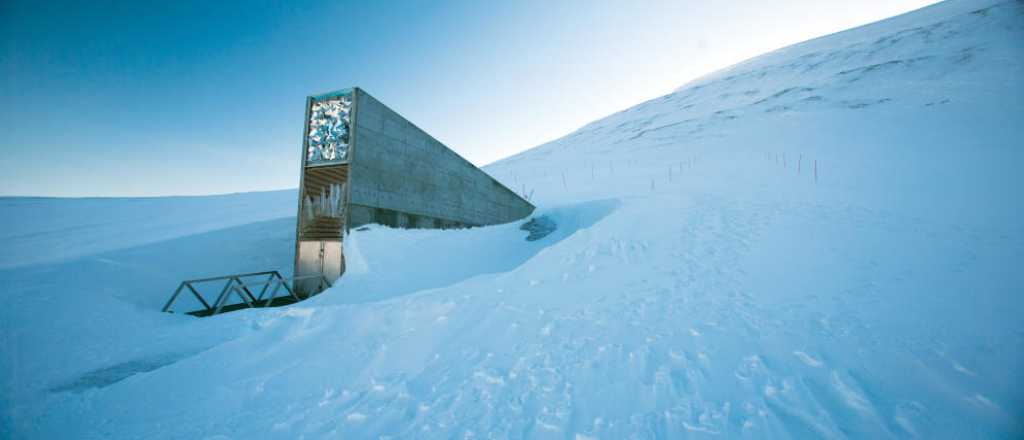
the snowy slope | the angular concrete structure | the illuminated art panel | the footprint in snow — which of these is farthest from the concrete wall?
the footprint in snow

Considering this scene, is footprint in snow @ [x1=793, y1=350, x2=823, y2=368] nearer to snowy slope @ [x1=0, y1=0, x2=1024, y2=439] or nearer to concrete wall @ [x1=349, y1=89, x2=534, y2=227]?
snowy slope @ [x1=0, y1=0, x2=1024, y2=439]

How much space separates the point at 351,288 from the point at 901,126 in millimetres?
25430

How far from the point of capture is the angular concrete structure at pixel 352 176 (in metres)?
9.28

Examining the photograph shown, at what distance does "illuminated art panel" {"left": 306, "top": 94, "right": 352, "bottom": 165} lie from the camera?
9.34 m

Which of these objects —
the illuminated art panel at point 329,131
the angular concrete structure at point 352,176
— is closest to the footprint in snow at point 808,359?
the angular concrete structure at point 352,176

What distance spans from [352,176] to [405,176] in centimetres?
197

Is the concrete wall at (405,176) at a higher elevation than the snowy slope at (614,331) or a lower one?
higher

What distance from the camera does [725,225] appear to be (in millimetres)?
7953

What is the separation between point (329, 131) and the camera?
9.51m

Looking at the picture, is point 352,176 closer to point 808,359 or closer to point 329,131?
point 329,131

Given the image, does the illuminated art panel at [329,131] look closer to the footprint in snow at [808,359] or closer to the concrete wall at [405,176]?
the concrete wall at [405,176]

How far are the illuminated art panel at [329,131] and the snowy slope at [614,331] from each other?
236cm

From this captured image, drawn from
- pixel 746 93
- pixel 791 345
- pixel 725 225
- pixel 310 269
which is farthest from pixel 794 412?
pixel 746 93

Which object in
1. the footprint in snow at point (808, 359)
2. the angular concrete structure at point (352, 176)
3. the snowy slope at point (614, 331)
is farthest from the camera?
the angular concrete structure at point (352, 176)
